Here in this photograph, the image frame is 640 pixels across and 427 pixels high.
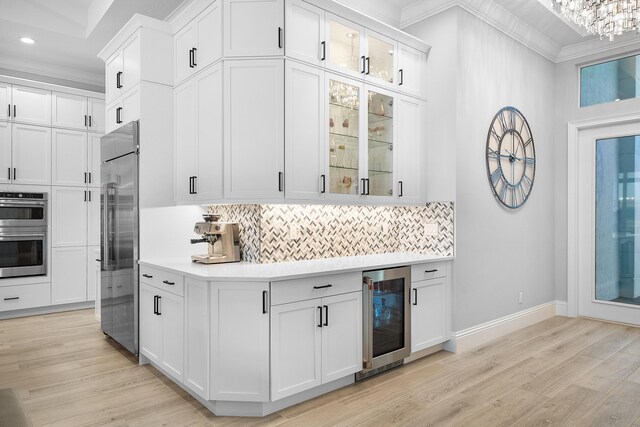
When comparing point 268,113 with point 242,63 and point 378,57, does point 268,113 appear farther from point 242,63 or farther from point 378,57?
point 378,57

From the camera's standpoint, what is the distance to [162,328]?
3117mm

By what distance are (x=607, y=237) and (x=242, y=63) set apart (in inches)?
176

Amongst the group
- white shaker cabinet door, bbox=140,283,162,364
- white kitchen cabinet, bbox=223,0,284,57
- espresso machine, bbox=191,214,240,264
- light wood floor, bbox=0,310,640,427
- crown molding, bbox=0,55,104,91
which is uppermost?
crown molding, bbox=0,55,104,91

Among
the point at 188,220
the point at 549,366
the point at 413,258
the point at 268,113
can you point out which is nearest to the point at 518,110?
the point at 413,258

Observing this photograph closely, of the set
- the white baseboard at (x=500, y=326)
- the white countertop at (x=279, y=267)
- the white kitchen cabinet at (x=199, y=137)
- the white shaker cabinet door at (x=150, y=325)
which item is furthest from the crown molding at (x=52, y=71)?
the white baseboard at (x=500, y=326)

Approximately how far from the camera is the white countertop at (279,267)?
2.59 m

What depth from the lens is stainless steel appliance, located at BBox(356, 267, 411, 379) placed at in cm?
308

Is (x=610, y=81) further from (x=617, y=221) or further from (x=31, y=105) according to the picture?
(x=31, y=105)

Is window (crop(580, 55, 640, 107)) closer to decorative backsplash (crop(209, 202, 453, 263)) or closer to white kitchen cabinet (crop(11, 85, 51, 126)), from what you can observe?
decorative backsplash (crop(209, 202, 453, 263))

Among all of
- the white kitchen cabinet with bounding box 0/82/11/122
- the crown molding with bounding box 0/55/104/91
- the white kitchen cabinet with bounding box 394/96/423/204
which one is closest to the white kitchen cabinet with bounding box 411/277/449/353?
the white kitchen cabinet with bounding box 394/96/423/204

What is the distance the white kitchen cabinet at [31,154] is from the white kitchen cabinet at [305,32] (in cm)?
391

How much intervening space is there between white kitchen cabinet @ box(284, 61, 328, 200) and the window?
12.0 feet

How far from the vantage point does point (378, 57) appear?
3582 millimetres

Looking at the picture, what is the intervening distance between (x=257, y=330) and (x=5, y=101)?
4.60m
